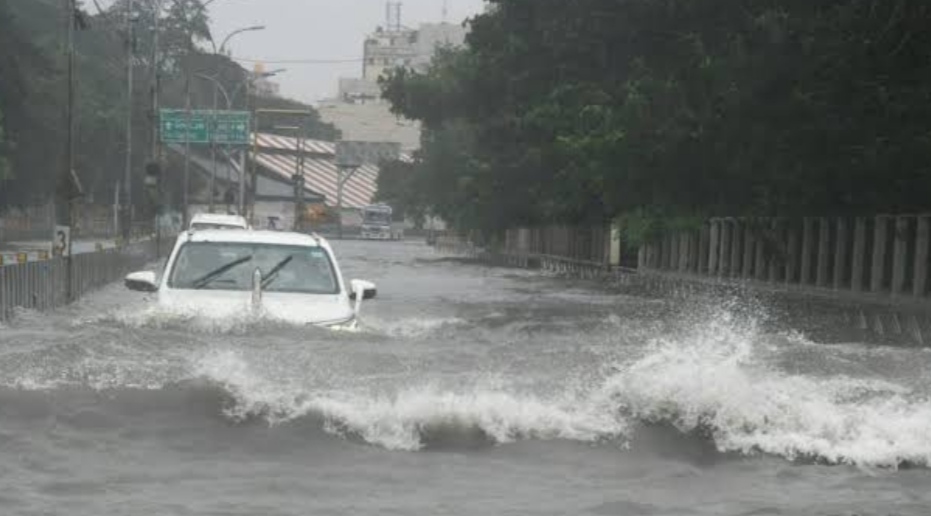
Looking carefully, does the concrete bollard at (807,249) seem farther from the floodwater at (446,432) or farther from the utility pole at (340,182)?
the utility pole at (340,182)

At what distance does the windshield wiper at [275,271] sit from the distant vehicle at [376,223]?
335ft

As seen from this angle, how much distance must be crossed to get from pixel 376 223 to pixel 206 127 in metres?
46.4

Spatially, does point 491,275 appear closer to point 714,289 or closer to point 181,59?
point 714,289

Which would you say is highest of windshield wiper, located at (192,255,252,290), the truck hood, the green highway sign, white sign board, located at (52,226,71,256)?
the green highway sign

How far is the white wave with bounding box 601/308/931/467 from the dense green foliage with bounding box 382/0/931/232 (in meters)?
15.3

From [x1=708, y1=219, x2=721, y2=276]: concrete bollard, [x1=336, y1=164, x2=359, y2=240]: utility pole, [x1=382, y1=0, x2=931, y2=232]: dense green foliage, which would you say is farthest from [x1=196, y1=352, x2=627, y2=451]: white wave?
[x1=336, y1=164, x2=359, y2=240]: utility pole

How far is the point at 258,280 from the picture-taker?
43.2 ft

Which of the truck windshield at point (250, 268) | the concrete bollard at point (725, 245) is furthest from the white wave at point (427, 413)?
the concrete bollard at point (725, 245)

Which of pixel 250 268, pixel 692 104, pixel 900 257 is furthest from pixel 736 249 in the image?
pixel 250 268

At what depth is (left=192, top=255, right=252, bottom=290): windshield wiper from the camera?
13.6 m

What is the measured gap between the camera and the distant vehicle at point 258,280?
13.1 meters

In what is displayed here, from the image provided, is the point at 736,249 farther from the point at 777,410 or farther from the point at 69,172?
the point at 777,410

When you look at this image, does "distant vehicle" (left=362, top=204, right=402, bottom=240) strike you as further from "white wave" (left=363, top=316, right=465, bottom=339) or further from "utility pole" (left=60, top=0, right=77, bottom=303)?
"white wave" (left=363, top=316, right=465, bottom=339)

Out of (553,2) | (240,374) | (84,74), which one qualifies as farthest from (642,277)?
(84,74)
